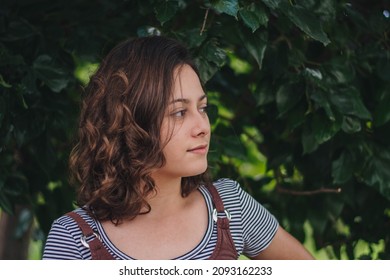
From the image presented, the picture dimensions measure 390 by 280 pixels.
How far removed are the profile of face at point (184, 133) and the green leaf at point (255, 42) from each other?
0.22m

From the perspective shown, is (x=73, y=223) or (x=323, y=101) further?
(x=323, y=101)

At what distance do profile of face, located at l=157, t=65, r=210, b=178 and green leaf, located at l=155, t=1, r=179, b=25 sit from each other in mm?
126

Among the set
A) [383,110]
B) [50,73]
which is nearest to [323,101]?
[383,110]

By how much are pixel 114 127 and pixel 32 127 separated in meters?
0.44

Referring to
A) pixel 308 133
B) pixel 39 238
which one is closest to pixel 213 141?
pixel 308 133

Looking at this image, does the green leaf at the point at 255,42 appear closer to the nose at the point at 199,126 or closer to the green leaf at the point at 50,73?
the nose at the point at 199,126

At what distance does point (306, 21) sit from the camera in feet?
5.75

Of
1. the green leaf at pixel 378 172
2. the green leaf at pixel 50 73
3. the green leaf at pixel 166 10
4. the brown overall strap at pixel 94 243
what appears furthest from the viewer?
the green leaf at pixel 378 172

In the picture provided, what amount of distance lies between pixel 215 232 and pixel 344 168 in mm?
564

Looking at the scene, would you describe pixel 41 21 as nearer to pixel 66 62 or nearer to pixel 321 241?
pixel 66 62

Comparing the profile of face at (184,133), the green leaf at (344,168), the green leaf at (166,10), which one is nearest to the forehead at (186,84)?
the profile of face at (184,133)

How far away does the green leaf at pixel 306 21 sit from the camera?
5.70 ft

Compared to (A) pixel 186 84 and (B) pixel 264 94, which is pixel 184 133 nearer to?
(A) pixel 186 84

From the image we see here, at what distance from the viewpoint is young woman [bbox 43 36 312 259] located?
5.37ft
